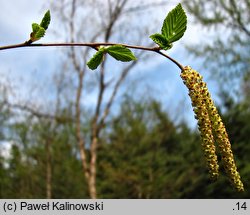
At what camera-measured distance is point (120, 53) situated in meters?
0.59

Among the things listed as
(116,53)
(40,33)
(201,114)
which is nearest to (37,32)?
(40,33)

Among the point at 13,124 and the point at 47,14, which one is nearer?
the point at 47,14

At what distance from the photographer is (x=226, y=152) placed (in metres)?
0.60

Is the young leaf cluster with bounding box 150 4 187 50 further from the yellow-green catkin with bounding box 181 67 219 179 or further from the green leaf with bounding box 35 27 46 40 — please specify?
the green leaf with bounding box 35 27 46 40

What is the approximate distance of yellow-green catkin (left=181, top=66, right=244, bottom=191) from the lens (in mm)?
578

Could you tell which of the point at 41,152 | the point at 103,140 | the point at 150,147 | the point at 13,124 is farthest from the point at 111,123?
the point at 13,124

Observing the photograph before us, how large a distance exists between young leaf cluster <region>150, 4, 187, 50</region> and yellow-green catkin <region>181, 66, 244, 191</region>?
51 millimetres

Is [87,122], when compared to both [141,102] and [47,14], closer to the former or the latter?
[141,102]

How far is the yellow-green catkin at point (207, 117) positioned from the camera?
58cm

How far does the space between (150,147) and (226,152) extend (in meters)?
14.4

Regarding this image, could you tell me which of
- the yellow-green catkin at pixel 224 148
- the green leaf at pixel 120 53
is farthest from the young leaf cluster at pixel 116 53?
the yellow-green catkin at pixel 224 148

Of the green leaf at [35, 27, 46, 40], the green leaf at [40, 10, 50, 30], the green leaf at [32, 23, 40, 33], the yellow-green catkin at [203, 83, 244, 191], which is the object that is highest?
the green leaf at [40, 10, 50, 30]

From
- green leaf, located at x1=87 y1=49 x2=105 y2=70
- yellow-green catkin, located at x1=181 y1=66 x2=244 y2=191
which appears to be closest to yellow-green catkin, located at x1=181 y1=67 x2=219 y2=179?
yellow-green catkin, located at x1=181 y1=66 x2=244 y2=191

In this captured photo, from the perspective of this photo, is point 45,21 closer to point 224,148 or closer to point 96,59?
point 96,59
